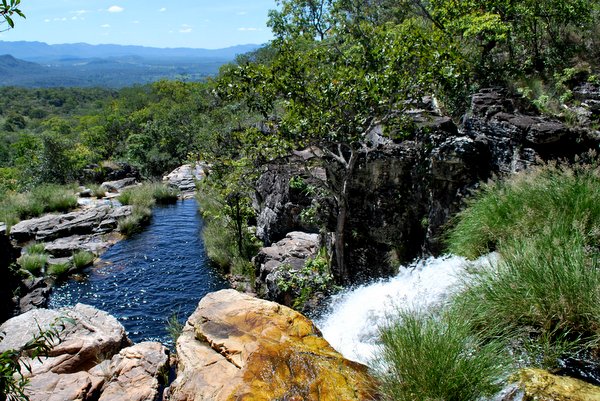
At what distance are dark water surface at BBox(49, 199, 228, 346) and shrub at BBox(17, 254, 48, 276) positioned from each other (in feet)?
4.10

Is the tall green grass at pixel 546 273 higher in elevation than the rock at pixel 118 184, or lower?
higher

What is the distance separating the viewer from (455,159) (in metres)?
8.34

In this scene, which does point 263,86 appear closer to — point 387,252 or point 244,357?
point 387,252

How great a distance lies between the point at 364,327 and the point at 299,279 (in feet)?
13.3

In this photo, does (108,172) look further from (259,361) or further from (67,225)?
(259,361)

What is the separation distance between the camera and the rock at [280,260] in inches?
420

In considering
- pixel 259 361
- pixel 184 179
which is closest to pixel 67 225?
pixel 184 179

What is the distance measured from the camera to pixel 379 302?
21.7 ft

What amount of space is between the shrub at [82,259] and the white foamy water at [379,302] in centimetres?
1234

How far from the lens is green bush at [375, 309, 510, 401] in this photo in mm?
3309

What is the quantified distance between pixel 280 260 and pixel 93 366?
5.60 meters

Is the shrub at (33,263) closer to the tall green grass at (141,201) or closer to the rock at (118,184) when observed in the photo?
the tall green grass at (141,201)

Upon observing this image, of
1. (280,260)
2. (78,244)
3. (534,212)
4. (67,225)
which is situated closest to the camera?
(534,212)

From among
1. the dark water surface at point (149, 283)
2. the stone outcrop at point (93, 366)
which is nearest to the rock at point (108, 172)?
the dark water surface at point (149, 283)
